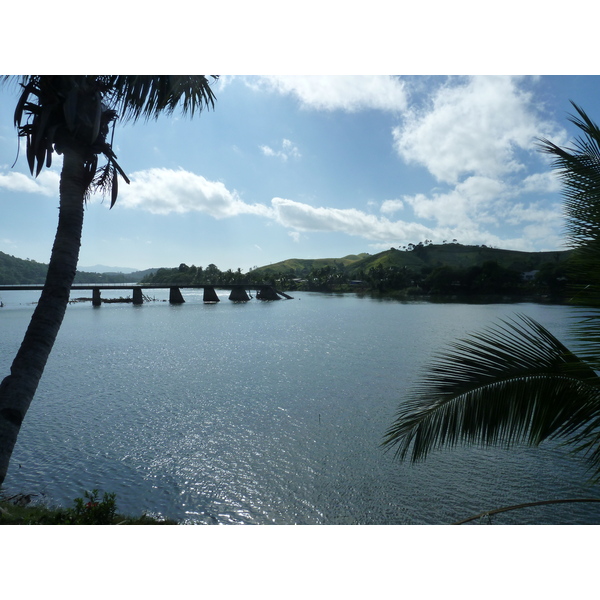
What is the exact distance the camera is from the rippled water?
27.7 ft

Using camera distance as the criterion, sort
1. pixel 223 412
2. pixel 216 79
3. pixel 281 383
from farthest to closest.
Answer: pixel 281 383 → pixel 223 412 → pixel 216 79

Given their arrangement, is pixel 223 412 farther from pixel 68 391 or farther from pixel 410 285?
pixel 410 285

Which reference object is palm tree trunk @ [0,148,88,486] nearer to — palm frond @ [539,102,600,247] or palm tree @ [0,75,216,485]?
palm tree @ [0,75,216,485]

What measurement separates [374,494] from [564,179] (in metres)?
7.08

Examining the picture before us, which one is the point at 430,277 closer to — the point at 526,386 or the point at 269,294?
the point at 269,294

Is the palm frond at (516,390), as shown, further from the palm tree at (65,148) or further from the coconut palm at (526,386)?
the palm tree at (65,148)

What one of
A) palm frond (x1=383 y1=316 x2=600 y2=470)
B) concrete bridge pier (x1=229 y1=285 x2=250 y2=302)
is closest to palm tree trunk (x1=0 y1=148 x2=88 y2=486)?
palm frond (x1=383 y1=316 x2=600 y2=470)

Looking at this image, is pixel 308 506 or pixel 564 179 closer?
pixel 564 179

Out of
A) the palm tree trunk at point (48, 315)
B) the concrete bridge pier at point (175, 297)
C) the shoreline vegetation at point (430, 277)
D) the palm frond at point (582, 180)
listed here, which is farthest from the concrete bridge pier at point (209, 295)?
the palm frond at point (582, 180)

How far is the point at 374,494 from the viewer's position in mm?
Result: 8758

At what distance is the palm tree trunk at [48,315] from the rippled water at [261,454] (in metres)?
4.60

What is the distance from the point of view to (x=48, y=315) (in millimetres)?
4914

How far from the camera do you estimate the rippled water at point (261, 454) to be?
845 centimetres

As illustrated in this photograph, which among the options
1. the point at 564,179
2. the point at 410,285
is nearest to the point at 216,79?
the point at 564,179
